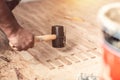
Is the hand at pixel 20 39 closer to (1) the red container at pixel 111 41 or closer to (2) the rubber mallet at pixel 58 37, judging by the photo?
(2) the rubber mallet at pixel 58 37

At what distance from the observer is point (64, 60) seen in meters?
1.71

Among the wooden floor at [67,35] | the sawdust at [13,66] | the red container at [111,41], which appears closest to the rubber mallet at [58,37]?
the wooden floor at [67,35]

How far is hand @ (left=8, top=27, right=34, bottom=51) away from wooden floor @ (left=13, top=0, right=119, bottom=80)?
0.20 metres

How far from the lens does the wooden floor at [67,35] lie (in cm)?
163

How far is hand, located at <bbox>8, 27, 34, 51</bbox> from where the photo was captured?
144cm

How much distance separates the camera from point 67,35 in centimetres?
198

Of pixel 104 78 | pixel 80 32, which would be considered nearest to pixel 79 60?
pixel 80 32

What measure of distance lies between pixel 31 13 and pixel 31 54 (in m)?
0.65

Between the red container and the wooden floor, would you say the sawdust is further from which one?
the red container

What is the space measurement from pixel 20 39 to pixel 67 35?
585mm

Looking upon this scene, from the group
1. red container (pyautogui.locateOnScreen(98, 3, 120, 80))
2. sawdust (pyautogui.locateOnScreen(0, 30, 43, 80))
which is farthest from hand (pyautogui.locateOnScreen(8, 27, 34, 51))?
red container (pyautogui.locateOnScreen(98, 3, 120, 80))

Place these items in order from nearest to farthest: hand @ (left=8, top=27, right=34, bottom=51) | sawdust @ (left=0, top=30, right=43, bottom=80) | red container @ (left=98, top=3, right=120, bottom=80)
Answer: red container @ (left=98, top=3, right=120, bottom=80) → hand @ (left=8, top=27, right=34, bottom=51) → sawdust @ (left=0, top=30, right=43, bottom=80)

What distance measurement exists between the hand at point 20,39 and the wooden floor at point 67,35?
20 centimetres

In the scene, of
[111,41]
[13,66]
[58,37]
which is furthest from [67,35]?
[111,41]
